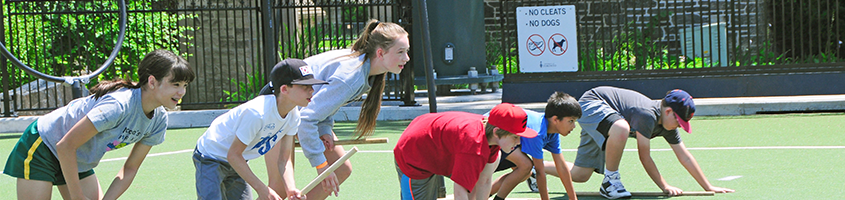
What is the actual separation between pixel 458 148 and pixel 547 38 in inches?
306

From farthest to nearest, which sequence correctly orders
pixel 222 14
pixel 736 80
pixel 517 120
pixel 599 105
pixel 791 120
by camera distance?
pixel 222 14 → pixel 736 80 → pixel 791 120 → pixel 599 105 → pixel 517 120

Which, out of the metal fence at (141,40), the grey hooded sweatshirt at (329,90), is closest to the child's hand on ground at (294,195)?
the grey hooded sweatshirt at (329,90)

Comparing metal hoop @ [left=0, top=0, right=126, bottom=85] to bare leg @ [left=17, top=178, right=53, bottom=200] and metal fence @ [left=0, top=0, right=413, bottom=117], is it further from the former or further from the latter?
metal fence @ [left=0, top=0, right=413, bottom=117]

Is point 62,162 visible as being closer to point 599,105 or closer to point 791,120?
point 599,105

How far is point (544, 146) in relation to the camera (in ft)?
15.6

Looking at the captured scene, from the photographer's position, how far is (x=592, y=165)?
5.54m

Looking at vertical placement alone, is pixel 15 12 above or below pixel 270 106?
above

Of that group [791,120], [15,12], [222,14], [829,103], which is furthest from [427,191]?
[222,14]

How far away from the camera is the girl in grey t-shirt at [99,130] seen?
3.78 meters

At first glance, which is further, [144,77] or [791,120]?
[791,120]

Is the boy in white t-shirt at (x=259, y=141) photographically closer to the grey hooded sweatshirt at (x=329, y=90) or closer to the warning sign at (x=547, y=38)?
the grey hooded sweatshirt at (x=329, y=90)

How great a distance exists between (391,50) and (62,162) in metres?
1.64

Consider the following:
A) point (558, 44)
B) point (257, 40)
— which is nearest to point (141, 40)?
point (257, 40)

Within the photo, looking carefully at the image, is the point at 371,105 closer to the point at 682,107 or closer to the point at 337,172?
the point at 337,172
